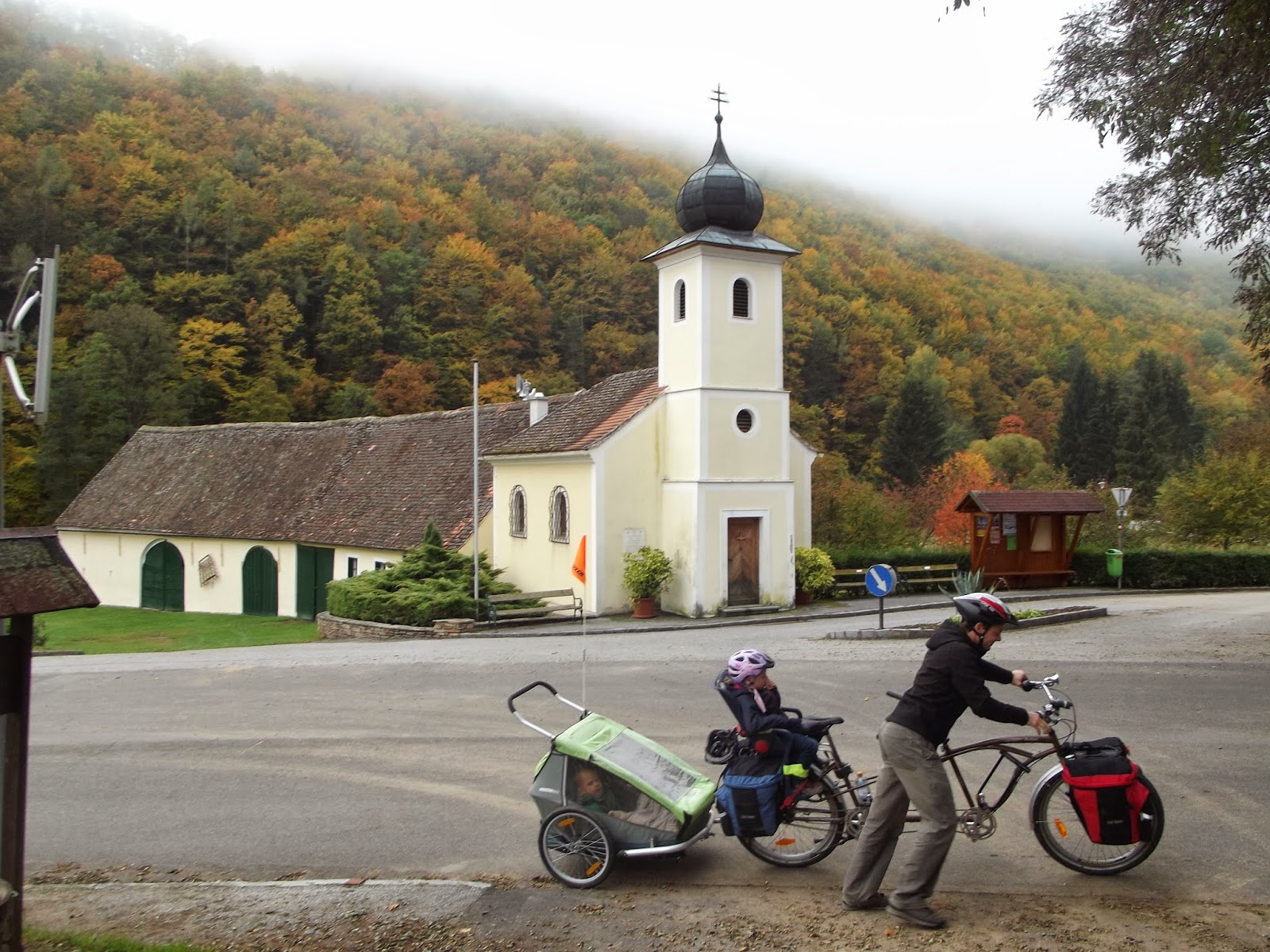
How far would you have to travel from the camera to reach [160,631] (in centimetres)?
3052

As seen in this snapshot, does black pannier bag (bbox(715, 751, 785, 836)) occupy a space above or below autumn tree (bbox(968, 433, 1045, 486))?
below

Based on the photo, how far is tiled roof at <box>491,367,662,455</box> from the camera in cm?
2597

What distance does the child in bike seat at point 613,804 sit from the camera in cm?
710

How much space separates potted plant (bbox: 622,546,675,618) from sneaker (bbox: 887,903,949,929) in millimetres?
18632

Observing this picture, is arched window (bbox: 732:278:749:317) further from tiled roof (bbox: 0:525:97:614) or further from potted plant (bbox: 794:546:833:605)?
tiled roof (bbox: 0:525:97:614)

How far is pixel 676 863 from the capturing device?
7.41 meters

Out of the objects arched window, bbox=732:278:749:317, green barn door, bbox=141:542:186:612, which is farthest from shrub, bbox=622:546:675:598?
green barn door, bbox=141:542:186:612

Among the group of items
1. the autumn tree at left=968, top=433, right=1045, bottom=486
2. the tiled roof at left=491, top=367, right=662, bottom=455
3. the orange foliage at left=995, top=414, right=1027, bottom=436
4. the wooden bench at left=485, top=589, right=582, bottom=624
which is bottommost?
the wooden bench at left=485, top=589, right=582, bottom=624

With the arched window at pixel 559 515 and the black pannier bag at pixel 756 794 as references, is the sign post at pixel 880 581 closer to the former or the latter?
the arched window at pixel 559 515

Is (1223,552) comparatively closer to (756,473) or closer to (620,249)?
(756,473)

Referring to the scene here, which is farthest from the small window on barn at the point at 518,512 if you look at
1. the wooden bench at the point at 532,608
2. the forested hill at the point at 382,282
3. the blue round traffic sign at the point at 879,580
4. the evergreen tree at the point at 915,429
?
the evergreen tree at the point at 915,429

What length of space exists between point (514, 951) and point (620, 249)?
217ft

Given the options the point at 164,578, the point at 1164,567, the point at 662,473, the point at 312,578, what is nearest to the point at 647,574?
the point at 662,473

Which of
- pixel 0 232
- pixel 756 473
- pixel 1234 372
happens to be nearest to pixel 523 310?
pixel 0 232
